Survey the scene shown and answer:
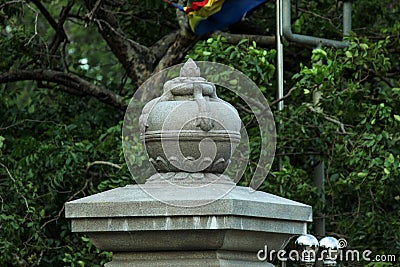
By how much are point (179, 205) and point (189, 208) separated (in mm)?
51

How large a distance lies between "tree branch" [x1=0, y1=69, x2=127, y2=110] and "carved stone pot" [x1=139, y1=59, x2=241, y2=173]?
15.8 feet

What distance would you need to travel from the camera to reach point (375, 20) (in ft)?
37.2

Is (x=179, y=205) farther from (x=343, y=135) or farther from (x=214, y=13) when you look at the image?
(x=214, y=13)

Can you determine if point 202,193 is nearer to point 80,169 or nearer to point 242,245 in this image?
point 242,245

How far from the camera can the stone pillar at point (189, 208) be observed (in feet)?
16.4

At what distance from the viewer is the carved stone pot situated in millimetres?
5242

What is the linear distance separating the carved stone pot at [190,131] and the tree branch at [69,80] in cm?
481

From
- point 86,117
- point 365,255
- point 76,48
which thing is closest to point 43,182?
point 86,117

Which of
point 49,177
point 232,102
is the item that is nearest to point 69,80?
point 49,177

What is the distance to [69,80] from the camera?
10.4 m

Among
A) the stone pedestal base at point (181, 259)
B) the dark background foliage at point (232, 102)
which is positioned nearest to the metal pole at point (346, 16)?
the dark background foliage at point (232, 102)

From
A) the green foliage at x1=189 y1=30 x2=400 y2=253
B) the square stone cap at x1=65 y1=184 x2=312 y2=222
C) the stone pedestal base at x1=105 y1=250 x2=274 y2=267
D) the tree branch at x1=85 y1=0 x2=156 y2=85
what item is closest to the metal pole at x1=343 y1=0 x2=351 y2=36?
the green foliage at x1=189 y1=30 x2=400 y2=253

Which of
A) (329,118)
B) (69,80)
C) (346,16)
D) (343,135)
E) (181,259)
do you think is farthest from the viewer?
(69,80)

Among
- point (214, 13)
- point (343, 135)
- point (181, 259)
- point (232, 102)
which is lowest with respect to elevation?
point (181, 259)
